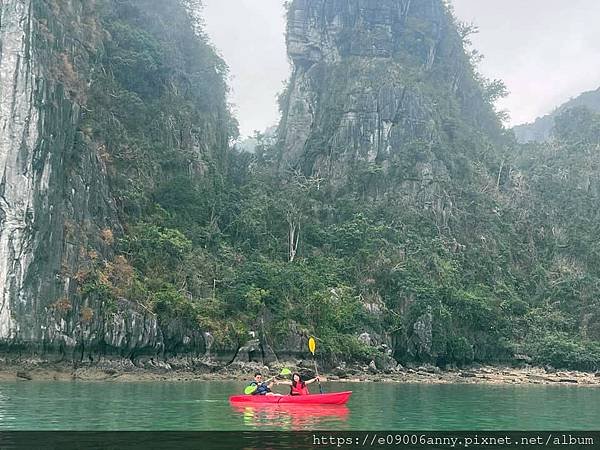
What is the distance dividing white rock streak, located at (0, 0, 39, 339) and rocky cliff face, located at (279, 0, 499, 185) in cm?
2662

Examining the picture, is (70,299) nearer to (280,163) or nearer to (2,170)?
(2,170)

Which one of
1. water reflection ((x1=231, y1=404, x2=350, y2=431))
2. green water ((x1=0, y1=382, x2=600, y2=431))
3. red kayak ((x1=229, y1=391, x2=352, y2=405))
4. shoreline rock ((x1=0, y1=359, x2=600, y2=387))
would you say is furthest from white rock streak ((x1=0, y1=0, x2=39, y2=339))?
water reflection ((x1=231, y1=404, x2=350, y2=431))

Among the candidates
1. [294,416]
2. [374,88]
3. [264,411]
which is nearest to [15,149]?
[264,411]

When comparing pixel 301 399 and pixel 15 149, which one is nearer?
pixel 301 399

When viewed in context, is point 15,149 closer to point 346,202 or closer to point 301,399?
point 301,399

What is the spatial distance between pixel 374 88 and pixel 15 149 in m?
32.3

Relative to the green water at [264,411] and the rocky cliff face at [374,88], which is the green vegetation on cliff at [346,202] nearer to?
the rocky cliff face at [374,88]

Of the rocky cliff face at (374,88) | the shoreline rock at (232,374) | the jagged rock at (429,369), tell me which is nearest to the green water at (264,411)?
the shoreline rock at (232,374)

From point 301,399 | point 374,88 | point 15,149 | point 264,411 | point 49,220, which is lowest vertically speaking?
point 264,411

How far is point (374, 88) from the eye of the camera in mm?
55812

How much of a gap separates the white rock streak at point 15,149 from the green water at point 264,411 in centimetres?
623

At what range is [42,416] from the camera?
53.9ft

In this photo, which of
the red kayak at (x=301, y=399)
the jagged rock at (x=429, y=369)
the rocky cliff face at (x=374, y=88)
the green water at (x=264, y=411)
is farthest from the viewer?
the rocky cliff face at (x=374, y=88)

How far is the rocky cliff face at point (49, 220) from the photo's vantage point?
3103 centimetres
